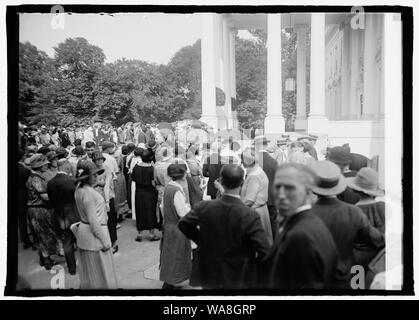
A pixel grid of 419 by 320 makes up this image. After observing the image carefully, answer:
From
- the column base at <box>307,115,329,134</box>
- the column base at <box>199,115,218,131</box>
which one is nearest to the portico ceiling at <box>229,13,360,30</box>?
the column base at <box>307,115,329,134</box>

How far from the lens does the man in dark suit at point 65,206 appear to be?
4.67 m

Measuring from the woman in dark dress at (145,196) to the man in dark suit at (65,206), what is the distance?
1.41 m

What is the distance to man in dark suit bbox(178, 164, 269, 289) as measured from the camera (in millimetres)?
3158

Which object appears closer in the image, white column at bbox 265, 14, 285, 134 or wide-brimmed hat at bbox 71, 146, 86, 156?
wide-brimmed hat at bbox 71, 146, 86, 156

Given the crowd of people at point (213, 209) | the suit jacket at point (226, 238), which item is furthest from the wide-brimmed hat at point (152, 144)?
the suit jacket at point (226, 238)

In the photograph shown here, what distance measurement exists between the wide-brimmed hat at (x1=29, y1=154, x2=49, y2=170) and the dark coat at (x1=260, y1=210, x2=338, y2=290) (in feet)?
11.4

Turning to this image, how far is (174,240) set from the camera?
4543mm

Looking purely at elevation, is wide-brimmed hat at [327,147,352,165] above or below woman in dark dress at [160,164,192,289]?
above

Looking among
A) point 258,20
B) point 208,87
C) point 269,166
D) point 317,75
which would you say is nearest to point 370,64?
point 317,75

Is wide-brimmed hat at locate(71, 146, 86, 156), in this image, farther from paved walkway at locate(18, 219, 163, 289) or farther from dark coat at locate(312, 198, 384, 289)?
dark coat at locate(312, 198, 384, 289)

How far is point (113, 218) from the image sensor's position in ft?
19.0

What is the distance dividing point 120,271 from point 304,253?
2.93m

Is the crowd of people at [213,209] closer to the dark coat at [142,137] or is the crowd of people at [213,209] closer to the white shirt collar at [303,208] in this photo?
the white shirt collar at [303,208]
